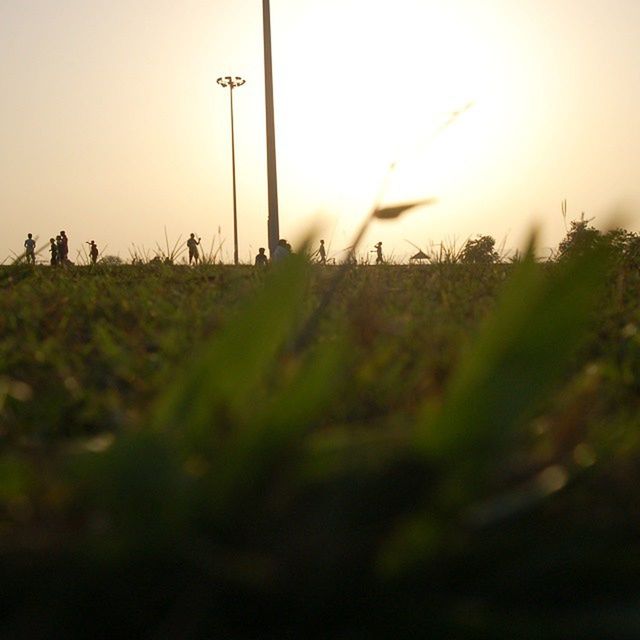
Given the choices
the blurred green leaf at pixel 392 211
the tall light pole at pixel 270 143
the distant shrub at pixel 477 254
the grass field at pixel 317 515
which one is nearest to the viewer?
the grass field at pixel 317 515

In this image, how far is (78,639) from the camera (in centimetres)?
101

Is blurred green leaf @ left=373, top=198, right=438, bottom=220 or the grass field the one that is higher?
blurred green leaf @ left=373, top=198, right=438, bottom=220

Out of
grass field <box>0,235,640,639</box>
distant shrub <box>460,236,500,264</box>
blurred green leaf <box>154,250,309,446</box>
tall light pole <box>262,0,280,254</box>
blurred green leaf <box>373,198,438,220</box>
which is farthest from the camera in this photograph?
tall light pole <box>262,0,280,254</box>

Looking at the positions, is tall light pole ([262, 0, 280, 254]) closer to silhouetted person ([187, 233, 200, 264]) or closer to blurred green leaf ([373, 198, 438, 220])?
silhouetted person ([187, 233, 200, 264])

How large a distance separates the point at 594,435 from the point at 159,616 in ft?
2.89

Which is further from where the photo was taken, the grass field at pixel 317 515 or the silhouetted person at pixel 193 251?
the silhouetted person at pixel 193 251

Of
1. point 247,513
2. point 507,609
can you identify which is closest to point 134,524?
point 247,513

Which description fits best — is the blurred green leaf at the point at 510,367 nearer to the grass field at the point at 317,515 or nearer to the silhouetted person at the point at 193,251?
the grass field at the point at 317,515

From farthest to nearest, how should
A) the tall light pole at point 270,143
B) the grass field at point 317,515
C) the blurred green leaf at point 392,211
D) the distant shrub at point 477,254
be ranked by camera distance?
the tall light pole at point 270,143 → the distant shrub at point 477,254 → the blurred green leaf at point 392,211 → the grass field at point 317,515

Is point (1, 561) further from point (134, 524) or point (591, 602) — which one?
point (591, 602)

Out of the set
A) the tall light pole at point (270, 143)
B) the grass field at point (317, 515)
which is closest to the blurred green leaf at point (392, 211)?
the grass field at point (317, 515)

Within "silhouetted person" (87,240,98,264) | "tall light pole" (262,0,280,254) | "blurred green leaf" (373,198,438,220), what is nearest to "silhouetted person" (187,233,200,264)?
"silhouetted person" (87,240,98,264)

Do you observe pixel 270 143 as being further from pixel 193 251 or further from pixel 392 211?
pixel 392 211

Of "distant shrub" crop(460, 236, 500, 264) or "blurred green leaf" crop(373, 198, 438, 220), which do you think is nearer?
"blurred green leaf" crop(373, 198, 438, 220)
